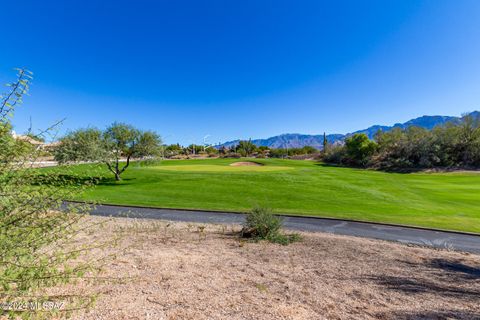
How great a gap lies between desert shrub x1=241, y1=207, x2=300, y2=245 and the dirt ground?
2.35ft

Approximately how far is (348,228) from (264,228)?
5.73 meters

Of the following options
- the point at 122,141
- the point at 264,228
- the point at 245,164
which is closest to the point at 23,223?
the point at 264,228

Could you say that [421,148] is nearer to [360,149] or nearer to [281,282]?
[360,149]

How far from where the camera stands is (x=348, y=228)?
44.0 feet

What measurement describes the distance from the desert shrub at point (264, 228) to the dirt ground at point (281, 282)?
0.72m

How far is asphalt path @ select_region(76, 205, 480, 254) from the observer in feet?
37.6

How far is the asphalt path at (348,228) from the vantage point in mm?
11473

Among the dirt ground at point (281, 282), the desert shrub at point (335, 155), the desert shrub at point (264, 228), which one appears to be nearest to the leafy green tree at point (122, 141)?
the dirt ground at point (281, 282)

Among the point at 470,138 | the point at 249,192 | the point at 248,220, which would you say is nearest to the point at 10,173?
the point at 248,220

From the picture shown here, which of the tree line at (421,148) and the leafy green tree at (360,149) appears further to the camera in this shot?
the leafy green tree at (360,149)

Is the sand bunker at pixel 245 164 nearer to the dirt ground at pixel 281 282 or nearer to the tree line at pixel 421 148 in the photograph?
the tree line at pixel 421 148

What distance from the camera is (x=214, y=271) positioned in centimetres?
664

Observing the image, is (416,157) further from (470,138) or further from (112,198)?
(112,198)

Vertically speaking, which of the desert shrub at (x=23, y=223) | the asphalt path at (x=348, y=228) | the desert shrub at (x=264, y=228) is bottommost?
the asphalt path at (x=348, y=228)
